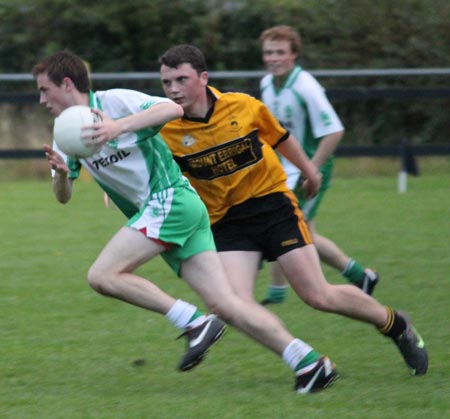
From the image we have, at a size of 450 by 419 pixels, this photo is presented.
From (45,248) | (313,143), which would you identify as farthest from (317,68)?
(313,143)

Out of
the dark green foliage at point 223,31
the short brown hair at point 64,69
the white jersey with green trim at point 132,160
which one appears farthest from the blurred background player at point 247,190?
the dark green foliage at point 223,31

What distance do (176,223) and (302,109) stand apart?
2.56m

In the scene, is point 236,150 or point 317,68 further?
point 317,68

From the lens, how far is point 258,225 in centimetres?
581

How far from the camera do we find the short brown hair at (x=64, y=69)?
5000 millimetres

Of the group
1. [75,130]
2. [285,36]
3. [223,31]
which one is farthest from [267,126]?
[223,31]

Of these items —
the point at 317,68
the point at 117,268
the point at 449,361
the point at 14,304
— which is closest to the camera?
the point at 117,268

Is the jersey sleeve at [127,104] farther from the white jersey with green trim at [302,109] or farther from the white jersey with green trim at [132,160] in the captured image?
the white jersey with green trim at [302,109]

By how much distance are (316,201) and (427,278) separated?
1.30m

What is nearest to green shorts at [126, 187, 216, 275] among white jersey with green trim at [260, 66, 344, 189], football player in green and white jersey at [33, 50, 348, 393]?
football player in green and white jersey at [33, 50, 348, 393]

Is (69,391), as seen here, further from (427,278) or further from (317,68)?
(317,68)

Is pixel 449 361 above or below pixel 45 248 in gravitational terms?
above

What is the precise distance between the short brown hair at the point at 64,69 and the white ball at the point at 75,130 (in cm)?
23

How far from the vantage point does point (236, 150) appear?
568cm
